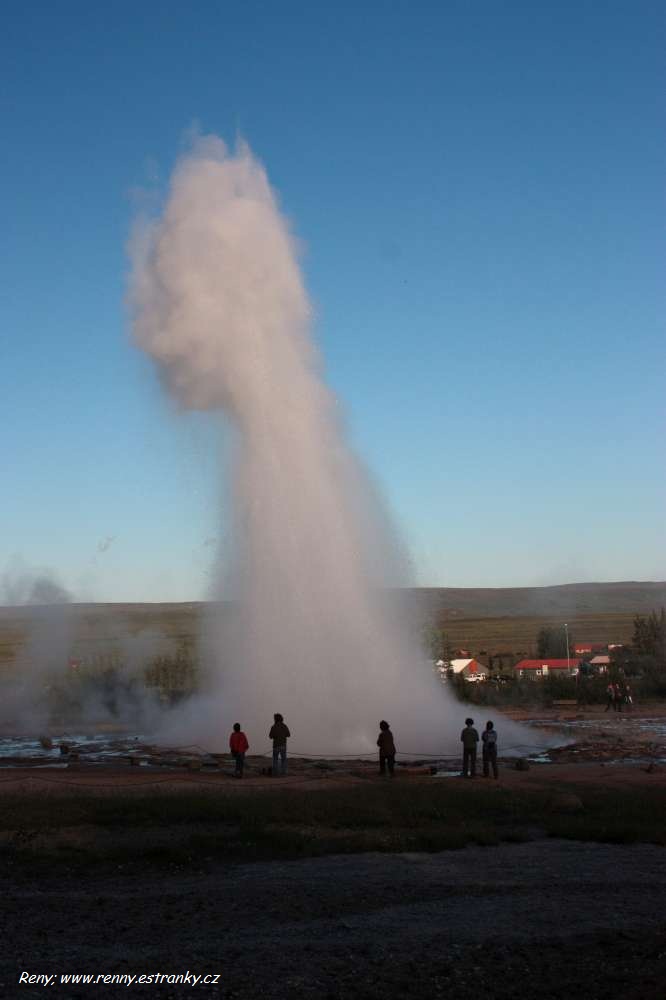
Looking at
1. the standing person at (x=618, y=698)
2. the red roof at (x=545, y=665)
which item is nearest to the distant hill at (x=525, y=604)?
the red roof at (x=545, y=665)

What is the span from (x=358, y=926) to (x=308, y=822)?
412 cm

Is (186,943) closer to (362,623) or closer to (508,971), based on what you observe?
(508,971)

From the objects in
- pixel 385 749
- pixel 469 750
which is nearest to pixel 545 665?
pixel 469 750

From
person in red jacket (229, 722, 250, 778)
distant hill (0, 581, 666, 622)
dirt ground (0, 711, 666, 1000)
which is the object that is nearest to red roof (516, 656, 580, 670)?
person in red jacket (229, 722, 250, 778)

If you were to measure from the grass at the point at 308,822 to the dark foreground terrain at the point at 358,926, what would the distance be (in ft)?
1.44

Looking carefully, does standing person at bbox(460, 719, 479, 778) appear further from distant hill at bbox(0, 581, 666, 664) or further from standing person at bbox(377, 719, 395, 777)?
distant hill at bbox(0, 581, 666, 664)

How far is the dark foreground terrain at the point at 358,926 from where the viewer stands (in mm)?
5457

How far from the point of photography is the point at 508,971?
5.62m

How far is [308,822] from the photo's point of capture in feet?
34.7

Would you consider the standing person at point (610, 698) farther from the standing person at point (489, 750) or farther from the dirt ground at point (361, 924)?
the dirt ground at point (361, 924)

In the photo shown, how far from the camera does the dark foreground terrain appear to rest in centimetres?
546

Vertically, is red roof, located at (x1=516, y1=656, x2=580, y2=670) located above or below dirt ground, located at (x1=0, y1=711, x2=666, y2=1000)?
above

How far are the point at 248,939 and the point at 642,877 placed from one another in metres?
3.38

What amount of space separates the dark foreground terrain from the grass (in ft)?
1.44
